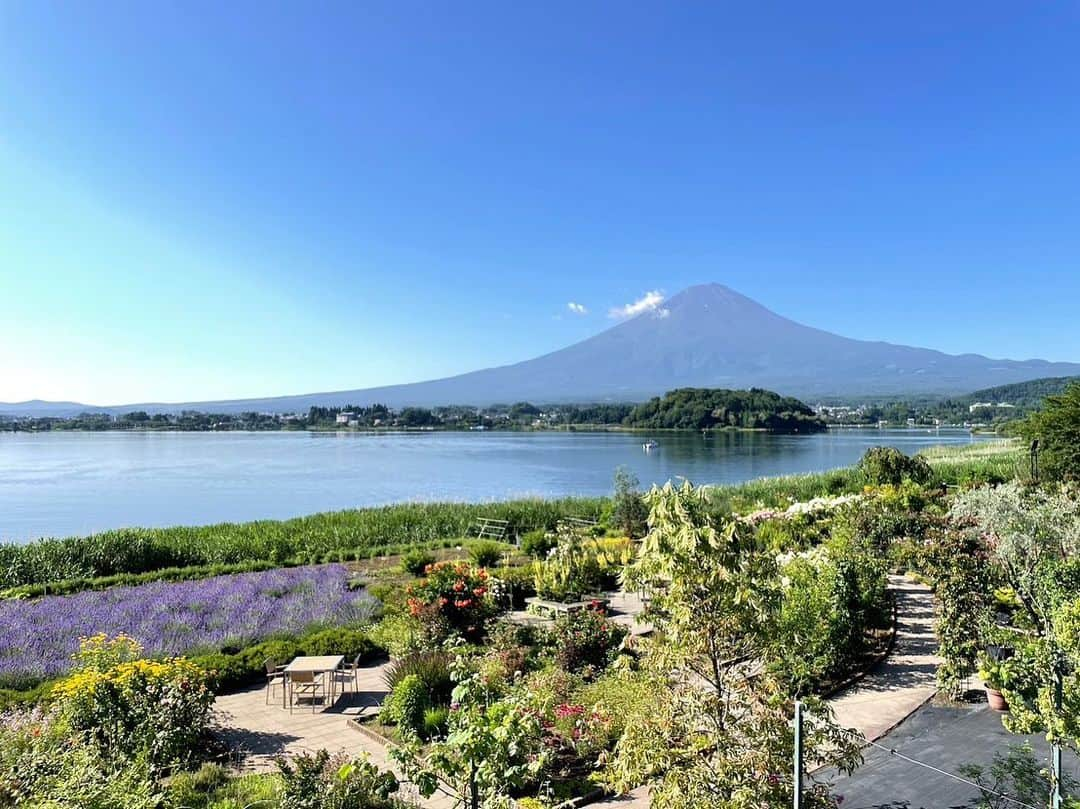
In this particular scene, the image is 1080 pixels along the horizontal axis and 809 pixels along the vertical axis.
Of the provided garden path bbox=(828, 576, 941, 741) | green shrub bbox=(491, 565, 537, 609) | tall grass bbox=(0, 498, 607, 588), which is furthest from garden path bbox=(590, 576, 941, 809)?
tall grass bbox=(0, 498, 607, 588)

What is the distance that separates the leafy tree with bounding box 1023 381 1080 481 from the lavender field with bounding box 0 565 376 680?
2226 centimetres

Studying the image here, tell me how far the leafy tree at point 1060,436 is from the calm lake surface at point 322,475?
57.1 feet

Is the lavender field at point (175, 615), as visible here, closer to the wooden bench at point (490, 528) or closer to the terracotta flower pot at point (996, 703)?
the wooden bench at point (490, 528)

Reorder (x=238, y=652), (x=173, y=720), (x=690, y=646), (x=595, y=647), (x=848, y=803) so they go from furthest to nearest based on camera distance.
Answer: (x=238, y=652)
(x=595, y=647)
(x=173, y=720)
(x=848, y=803)
(x=690, y=646)

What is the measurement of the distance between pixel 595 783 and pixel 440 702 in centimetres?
217

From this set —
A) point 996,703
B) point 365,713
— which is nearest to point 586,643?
point 365,713

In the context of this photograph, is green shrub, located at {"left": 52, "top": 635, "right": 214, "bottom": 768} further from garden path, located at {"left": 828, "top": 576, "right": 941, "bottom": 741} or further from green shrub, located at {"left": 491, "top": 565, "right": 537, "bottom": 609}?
green shrub, located at {"left": 491, "top": 565, "right": 537, "bottom": 609}

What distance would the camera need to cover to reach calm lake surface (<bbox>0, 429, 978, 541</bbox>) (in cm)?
3341

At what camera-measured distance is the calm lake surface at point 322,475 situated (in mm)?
33406

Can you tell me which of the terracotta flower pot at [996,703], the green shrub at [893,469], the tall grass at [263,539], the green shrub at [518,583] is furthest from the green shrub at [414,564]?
the green shrub at [893,469]

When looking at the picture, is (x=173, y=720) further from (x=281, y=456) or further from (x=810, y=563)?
(x=281, y=456)

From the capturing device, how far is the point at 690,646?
382 cm

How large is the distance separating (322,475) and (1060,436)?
1810 inches

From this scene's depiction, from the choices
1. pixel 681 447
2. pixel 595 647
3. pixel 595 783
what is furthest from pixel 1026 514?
pixel 681 447
